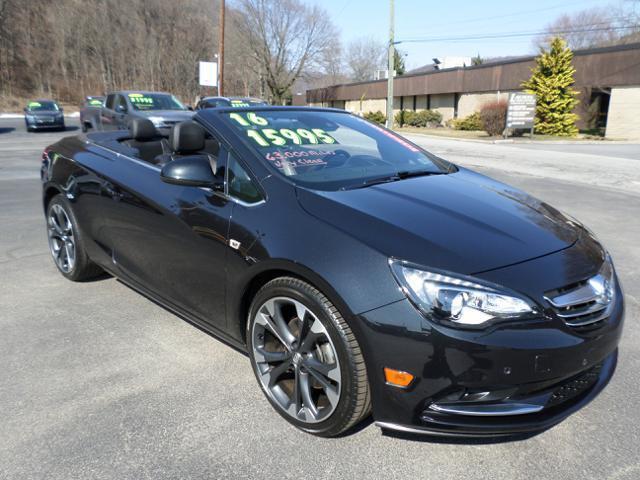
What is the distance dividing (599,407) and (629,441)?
0.29 metres

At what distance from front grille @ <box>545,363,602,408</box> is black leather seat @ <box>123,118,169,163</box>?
3.09 meters

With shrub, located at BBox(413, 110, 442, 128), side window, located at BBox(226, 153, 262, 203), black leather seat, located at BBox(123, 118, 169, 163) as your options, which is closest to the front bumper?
side window, located at BBox(226, 153, 262, 203)

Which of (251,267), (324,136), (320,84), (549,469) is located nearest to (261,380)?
(251,267)

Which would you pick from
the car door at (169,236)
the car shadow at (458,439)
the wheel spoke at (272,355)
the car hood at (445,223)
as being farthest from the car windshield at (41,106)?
the car shadow at (458,439)

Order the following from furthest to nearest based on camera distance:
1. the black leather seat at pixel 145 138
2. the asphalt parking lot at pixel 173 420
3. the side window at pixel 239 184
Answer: the black leather seat at pixel 145 138, the side window at pixel 239 184, the asphalt parking lot at pixel 173 420

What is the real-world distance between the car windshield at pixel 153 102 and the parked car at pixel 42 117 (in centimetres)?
1216

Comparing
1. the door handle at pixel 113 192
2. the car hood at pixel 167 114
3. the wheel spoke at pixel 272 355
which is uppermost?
the car hood at pixel 167 114

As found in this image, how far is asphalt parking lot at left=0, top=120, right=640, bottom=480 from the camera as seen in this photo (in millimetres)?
2160

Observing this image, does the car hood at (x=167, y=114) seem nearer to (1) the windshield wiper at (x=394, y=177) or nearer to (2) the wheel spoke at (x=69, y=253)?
(2) the wheel spoke at (x=69, y=253)

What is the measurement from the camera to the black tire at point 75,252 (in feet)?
13.3

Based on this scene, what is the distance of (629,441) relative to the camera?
2320mm

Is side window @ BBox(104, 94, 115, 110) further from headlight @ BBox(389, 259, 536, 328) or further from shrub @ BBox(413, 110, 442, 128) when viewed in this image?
shrub @ BBox(413, 110, 442, 128)

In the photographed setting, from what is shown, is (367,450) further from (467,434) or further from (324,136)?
(324,136)

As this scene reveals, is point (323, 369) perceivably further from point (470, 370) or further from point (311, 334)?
point (470, 370)
